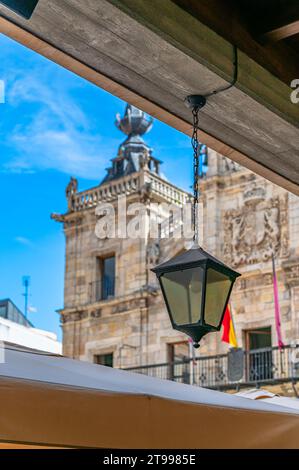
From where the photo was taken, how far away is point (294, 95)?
4.38 metres

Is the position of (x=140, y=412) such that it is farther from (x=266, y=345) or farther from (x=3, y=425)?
(x=266, y=345)

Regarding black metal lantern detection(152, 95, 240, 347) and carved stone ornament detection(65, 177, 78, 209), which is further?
carved stone ornament detection(65, 177, 78, 209)

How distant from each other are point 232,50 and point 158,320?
19834mm

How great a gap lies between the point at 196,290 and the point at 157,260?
19.7 metres

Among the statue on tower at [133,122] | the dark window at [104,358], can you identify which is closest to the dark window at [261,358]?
the dark window at [104,358]

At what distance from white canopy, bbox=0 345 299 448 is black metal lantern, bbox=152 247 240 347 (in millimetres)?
329

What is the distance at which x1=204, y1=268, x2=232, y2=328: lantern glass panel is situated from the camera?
15.0 feet

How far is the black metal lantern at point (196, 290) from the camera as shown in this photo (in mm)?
4527

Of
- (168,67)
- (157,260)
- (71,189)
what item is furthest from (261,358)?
(168,67)

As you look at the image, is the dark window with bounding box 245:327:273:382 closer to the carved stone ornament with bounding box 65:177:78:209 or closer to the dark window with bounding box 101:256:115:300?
the dark window with bounding box 101:256:115:300

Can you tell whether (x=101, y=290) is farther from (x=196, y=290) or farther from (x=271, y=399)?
(x=196, y=290)

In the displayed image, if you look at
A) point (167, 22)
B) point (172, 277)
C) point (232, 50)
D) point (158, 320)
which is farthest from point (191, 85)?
point (158, 320)

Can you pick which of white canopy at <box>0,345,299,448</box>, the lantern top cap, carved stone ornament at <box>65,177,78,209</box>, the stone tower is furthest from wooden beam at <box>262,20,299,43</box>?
carved stone ornament at <box>65,177,78,209</box>

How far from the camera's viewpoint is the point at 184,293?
4.61m
